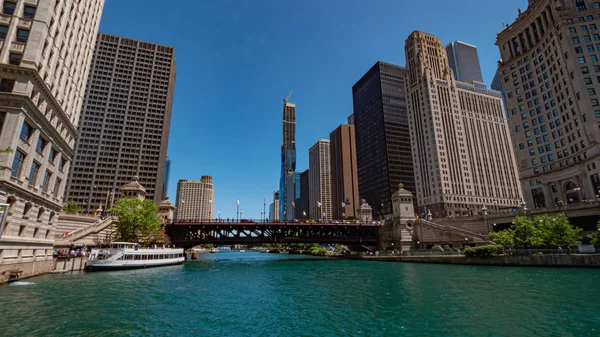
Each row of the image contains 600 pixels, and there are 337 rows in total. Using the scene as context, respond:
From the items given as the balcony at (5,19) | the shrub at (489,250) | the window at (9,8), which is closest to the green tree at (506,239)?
the shrub at (489,250)

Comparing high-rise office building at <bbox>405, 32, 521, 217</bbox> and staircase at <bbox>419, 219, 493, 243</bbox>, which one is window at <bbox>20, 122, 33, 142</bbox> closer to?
staircase at <bbox>419, 219, 493, 243</bbox>

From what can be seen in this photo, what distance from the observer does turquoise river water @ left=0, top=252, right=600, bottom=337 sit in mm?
18656

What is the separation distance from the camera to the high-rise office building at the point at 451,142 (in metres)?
165

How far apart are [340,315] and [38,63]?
151 ft

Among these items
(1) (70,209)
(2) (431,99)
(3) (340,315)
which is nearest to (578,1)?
(2) (431,99)

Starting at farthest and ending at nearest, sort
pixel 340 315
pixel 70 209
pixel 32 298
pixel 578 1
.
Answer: pixel 70 209
pixel 578 1
pixel 32 298
pixel 340 315

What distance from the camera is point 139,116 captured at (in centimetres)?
16600

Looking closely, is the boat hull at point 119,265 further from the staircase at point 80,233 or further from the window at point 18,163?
the window at point 18,163

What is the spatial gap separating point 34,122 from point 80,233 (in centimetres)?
3517

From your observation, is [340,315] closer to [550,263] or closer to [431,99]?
[550,263]

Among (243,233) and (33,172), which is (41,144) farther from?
(243,233)

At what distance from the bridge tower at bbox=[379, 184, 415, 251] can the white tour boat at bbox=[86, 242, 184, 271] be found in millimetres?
66237

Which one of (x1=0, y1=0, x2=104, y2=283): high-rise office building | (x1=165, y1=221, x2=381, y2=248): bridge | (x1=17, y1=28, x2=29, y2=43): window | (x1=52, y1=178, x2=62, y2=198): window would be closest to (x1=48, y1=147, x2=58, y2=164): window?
(x1=0, y1=0, x2=104, y2=283): high-rise office building

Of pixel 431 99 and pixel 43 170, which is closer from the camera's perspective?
pixel 43 170
